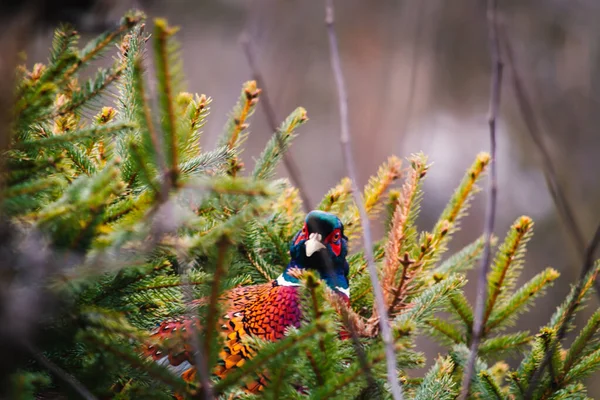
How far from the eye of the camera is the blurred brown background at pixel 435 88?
269 inches

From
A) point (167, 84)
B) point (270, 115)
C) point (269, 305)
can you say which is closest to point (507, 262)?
point (269, 305)

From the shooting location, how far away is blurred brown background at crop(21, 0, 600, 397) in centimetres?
684

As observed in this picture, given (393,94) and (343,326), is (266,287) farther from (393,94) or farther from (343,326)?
(393,94)

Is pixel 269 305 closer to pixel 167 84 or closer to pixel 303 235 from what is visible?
pixel 303 235

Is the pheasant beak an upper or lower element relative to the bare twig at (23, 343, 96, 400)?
upper

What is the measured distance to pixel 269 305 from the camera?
1.67 meters

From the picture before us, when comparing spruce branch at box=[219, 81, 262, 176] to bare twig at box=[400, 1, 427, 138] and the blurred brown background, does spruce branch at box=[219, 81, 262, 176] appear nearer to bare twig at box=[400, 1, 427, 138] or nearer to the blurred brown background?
the blurred brown background

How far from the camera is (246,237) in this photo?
1.67 metres

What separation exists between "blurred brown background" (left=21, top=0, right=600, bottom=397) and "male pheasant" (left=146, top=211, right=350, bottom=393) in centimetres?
420

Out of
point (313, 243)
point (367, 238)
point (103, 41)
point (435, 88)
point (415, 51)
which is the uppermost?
point (415, 51)

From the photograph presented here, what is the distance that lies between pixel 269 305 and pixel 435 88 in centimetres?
713

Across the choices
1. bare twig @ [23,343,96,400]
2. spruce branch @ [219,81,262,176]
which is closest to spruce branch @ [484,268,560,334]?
spruce branch @ [219,81,262,176]

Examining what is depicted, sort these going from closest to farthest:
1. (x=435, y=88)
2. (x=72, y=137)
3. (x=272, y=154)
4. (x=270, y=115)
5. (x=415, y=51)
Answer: (x=72, y=137), (x=270, y=115), (x=272, y=154), (x=415, y=51), (x=435, y=88)

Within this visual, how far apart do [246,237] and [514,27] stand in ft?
22.9
